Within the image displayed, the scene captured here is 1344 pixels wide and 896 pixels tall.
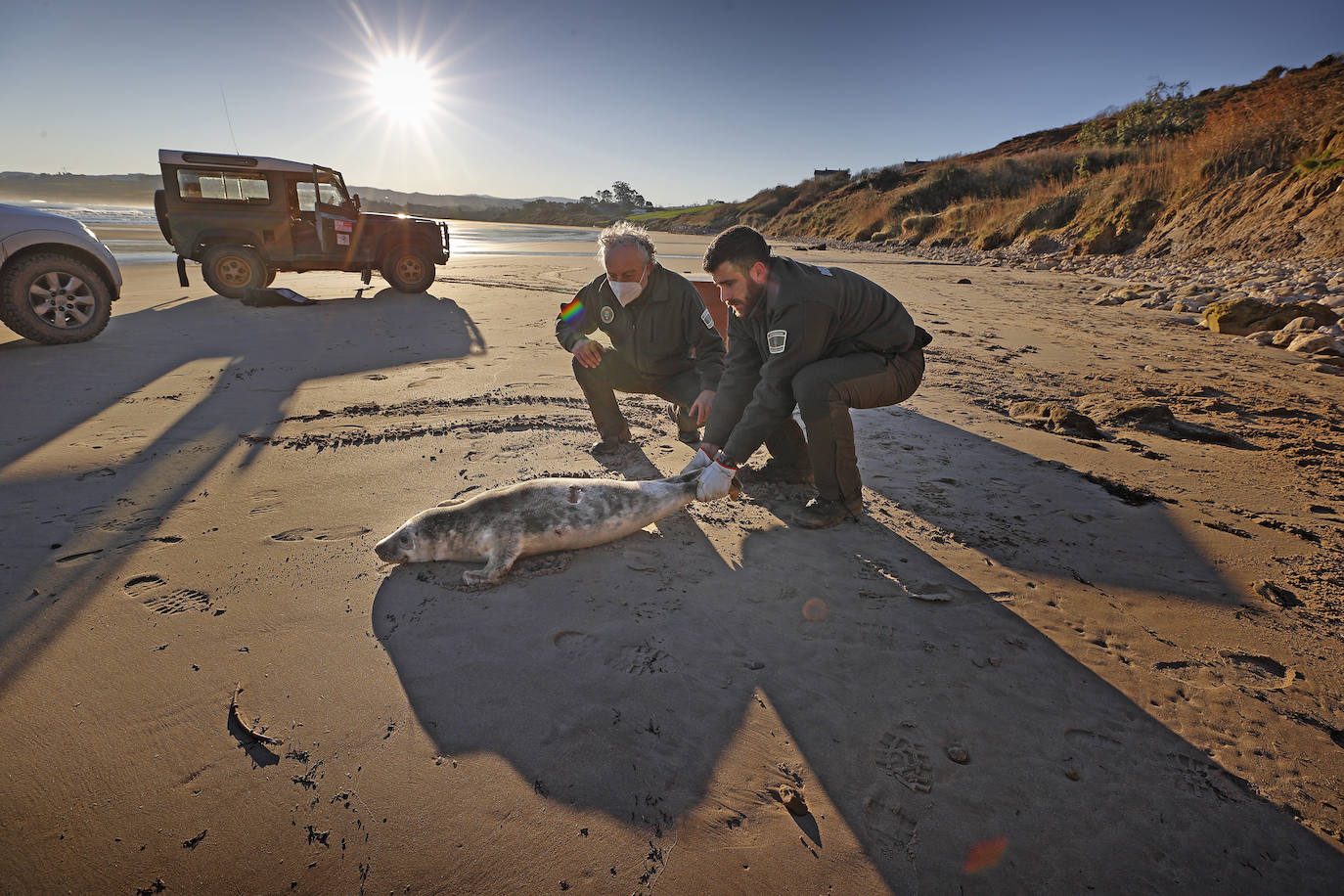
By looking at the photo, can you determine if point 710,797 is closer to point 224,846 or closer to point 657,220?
point 224,846

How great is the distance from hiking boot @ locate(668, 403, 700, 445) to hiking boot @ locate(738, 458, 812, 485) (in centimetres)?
73

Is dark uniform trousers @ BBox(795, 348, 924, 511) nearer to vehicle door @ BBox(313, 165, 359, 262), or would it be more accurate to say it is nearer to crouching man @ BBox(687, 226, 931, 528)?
crouching man @ BBox(687, 226, 931, 528)

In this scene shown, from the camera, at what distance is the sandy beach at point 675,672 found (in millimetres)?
1594

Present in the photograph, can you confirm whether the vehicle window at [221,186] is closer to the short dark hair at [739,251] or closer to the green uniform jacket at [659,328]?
the green uniform jacket at [659,328]

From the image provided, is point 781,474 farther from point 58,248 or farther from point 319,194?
point 319,194

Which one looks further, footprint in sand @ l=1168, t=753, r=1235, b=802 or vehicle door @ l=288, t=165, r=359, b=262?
vehicle door @ l=288, t=165, r=359, b=262

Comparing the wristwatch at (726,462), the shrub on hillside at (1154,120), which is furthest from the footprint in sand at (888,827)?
the shrub on hillside at (1154,120)

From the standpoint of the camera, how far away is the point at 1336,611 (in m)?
2.53

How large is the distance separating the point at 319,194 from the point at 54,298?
511 centimetres

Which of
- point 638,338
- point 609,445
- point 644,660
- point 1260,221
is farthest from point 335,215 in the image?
point 1260,221

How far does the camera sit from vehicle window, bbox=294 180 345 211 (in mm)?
10281

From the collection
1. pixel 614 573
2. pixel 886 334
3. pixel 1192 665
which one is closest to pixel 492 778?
pixel 614 573

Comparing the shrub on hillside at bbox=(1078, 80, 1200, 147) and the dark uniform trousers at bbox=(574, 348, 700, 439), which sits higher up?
the shrub on hillside at bbox=(1078, 80, 1200, 147)

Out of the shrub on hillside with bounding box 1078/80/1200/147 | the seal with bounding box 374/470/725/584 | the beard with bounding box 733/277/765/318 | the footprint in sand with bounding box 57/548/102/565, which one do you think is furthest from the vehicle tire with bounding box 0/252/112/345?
the shrub on hillside with bounding box 1078/80/1200/147
